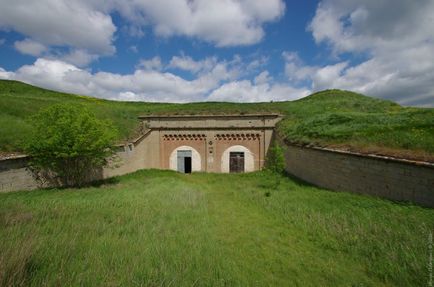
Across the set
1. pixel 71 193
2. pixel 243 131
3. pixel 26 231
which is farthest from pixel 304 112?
pixel 26 231

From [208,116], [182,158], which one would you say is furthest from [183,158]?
[208,116]

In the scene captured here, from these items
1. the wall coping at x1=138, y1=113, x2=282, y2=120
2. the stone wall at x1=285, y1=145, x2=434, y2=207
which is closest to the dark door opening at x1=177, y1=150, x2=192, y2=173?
the wall coping at x1=138, y1=113, x2=282, y2=120

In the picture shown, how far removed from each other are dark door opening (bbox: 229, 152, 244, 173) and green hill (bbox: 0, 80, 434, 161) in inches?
154

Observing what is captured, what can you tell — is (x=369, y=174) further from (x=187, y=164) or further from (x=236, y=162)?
(x=187, y=164)

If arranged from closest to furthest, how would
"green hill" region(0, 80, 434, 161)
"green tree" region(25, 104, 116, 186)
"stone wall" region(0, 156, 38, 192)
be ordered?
"stone wall" region(0, 156, 38, 192), "green hill" region(0, 80, 434, 161), "green tree" region(25, 104, 116, 186)

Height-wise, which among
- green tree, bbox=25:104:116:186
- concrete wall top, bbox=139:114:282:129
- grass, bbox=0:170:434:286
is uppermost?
concrete wall top, bbox=139:114:282:129

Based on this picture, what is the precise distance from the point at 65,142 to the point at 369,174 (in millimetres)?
12617

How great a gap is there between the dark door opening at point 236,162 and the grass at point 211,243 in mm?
11613

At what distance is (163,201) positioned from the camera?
9086 mm

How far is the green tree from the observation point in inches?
412

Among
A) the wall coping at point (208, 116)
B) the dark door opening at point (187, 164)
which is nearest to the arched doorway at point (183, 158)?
the dark door opening at point (187, 164)

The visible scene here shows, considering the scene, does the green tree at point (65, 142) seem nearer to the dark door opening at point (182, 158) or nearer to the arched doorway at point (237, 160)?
the dark door opening at point (182, 158)

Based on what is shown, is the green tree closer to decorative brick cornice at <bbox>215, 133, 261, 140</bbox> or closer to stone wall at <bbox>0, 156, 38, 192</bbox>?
stone wall at <bbox>0, 156, 38, 192</bbox>

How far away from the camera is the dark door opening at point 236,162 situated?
817 inches
